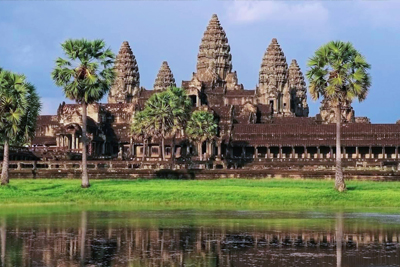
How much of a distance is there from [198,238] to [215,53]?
141500 millimetres

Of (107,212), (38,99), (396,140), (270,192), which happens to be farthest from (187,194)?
(396,140)

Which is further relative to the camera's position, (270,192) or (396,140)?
(396,140)

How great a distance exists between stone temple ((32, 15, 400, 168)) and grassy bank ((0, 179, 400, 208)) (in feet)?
123

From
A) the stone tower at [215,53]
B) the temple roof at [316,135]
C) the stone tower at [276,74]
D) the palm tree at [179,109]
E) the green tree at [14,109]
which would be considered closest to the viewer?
the green tree at [14,109]

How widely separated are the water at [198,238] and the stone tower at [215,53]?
128564 millimetres

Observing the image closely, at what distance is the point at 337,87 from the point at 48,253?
32.2 metres

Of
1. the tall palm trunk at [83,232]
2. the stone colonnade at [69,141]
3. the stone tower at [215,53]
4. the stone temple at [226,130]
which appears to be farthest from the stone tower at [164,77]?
the tall palm trunk at [83,232]

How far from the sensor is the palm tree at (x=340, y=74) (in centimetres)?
5800

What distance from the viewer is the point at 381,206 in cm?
5206

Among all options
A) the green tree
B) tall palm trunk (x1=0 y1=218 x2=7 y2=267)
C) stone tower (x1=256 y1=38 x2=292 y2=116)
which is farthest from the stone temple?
tall palm trunk (x1=0 y1=218 x2=7 y2=267)

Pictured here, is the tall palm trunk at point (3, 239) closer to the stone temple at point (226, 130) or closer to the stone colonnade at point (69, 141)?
the stone temple at point (226, 130)

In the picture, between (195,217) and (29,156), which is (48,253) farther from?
(29,156)

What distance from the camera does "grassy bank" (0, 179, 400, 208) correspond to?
53.0m

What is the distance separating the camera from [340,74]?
191 feet
